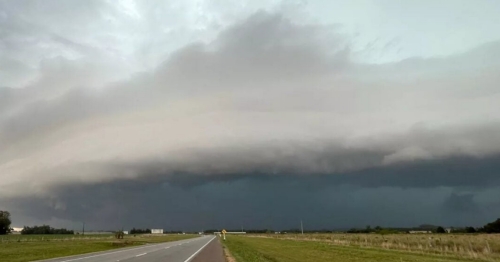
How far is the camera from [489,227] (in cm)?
13262

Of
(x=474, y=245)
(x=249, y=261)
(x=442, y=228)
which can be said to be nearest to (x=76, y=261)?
(x=249, y=261)

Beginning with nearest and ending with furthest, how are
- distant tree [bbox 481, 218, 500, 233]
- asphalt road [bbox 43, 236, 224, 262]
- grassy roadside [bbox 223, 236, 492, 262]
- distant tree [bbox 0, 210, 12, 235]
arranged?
asphalt road [bbox 43, 236, 224, 262]
grassy roadside [bbox 223, 236, 492, 262]
distant tree [bbox 481, 218, 500, 233]
distant tree [bbox 0, 210, 12, 235]

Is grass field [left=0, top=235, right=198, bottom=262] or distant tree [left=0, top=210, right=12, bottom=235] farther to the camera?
distant tree [left=0, top=210, right=12, bottom=235]

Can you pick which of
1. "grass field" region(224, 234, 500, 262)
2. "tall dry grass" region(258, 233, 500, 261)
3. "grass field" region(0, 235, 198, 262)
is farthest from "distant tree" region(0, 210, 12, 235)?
"tall dry grass" region(258, 233, 500, 261)

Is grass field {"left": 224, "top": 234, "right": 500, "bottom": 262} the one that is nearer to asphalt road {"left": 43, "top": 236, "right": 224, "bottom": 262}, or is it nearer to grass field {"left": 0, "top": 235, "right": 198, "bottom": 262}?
asphalt road {"left": 43, "top": 236, "right": 224, "bottom": 262}

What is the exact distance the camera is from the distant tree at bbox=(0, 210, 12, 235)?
172375 millimetres

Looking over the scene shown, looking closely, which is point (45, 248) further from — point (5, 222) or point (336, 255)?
point (5, 222)

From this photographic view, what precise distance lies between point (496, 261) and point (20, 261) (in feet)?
123

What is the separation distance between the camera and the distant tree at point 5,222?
172375 millimetres

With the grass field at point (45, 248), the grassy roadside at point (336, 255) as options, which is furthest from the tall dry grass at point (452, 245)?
the grass field at point (45, 248)

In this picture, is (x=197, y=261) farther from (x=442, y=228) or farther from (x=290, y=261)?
(x=442, y=228)

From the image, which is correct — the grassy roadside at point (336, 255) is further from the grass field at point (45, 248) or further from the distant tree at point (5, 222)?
the distant tree at point (5, 222)

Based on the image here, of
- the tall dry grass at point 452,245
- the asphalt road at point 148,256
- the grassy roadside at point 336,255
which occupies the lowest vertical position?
the tall dry grass at point 452,245

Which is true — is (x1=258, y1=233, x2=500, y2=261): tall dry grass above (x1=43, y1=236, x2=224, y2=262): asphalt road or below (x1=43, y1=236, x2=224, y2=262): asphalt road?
below
